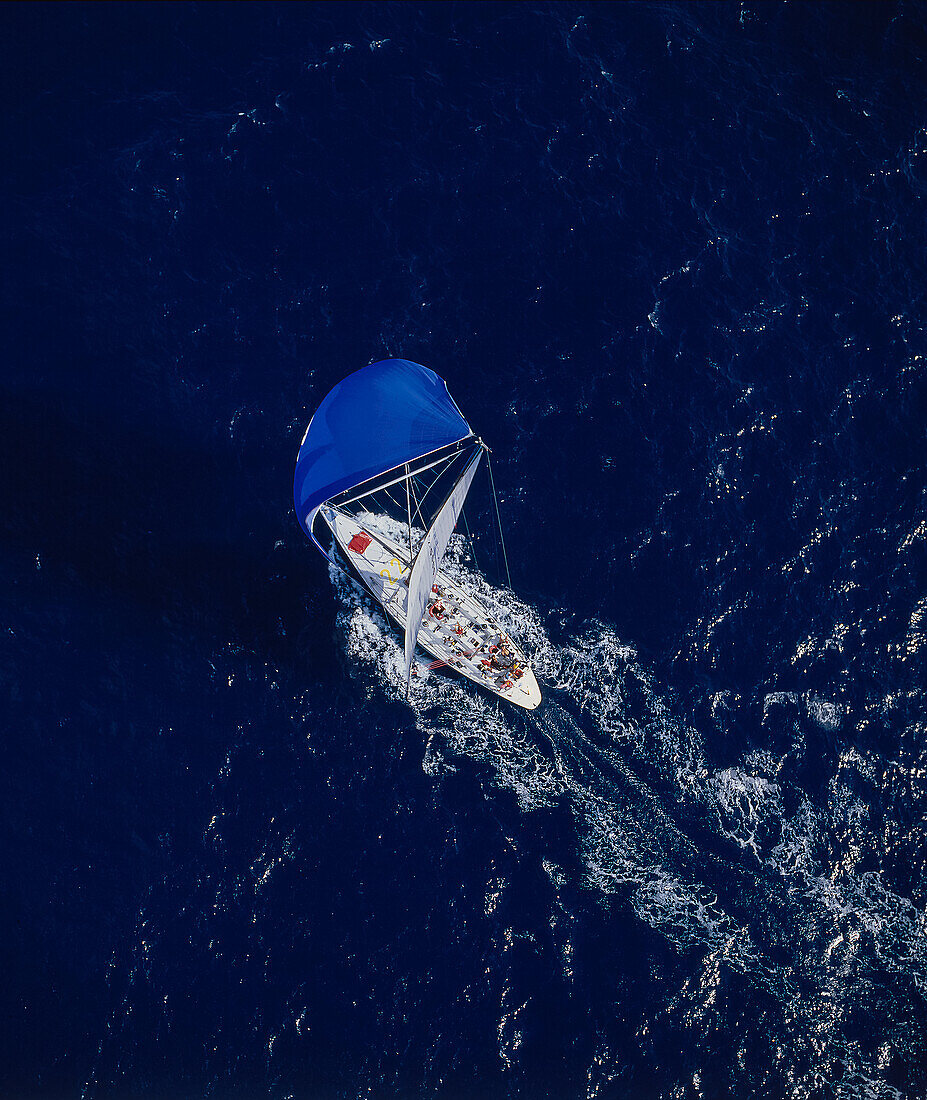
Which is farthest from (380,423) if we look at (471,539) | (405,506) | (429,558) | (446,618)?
(446,618)

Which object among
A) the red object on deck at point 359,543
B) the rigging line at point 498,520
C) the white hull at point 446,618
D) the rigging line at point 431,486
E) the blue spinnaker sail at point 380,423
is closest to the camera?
the blue spinnaker sail at point 380,423

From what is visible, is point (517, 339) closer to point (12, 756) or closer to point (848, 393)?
point (848, 393)

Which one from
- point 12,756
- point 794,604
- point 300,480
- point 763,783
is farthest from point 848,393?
point 12,756

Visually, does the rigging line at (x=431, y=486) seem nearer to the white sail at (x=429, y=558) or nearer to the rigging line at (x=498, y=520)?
the rigging line at (x=498, y=520)

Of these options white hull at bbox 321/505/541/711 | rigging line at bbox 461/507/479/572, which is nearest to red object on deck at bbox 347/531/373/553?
white hull at bbox 321/505/541/711

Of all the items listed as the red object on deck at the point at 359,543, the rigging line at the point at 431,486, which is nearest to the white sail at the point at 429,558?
the rigging line at the point at 431,486

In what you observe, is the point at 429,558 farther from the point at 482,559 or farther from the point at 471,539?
the point at 471,539
